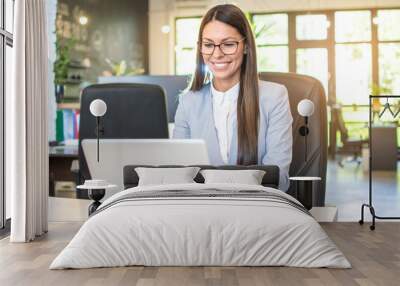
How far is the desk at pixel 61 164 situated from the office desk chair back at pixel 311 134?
1823 mm

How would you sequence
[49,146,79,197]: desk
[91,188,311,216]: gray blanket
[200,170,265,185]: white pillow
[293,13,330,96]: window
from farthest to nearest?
[293,13,330,96]: window < [49,146,79,197]: desk < [200,170,265,185]: white pillow < [91,188,311,216]: gray blanket

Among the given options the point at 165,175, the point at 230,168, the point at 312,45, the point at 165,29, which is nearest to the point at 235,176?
the point at 230,168

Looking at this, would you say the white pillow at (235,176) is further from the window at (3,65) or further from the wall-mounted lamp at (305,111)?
the window at (3,65)

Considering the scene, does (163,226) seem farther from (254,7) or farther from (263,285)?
(254,7)

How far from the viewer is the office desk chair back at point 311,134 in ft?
18.9

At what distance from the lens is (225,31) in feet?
18.7

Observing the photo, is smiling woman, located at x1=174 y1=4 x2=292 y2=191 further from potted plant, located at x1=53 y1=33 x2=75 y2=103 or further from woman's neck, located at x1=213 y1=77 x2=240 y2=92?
potted plant, located at x1=53 y1=33 x2=75 y2=103

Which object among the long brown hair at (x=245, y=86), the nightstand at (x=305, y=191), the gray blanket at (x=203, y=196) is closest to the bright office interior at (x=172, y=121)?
the nightstand at (x=305, y=191)

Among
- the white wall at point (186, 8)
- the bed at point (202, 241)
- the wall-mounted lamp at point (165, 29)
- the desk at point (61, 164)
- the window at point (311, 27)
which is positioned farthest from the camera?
the wall-mounted lamp at point (165, 29)

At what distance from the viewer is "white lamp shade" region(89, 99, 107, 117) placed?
224 inches

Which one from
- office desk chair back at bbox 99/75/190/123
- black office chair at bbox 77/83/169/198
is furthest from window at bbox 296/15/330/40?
black office chair at bbox 77/83/169/198

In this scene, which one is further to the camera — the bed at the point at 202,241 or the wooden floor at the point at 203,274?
the bed at the point at 202,241

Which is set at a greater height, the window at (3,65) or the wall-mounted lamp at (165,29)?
the wall-mounted lamp at (165,29)

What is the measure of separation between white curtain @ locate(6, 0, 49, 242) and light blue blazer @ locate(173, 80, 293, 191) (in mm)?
1188
